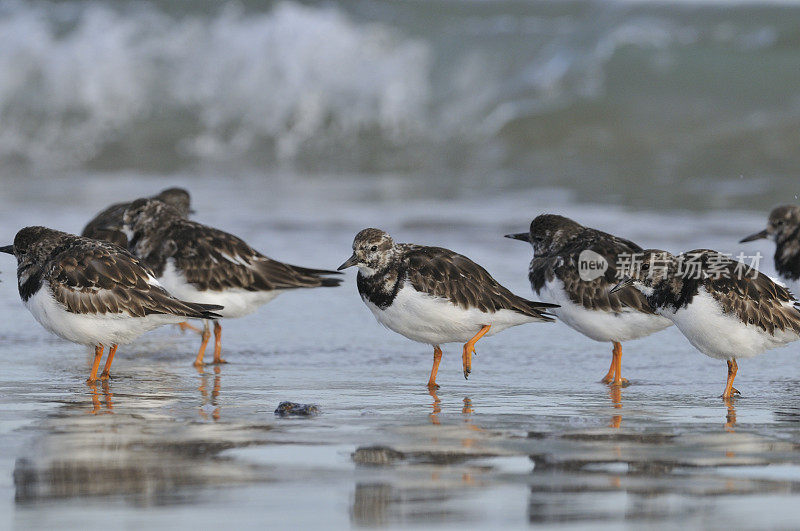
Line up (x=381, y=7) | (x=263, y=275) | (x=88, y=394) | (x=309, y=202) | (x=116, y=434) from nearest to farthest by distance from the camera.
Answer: (x=116, y=434) < (x=88, y=394) < (x=263, y=275) < (x=309, y=202) < (x=381, y=7)

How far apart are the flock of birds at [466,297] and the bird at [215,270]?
0.92ft

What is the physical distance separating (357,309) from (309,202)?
18.9 ft

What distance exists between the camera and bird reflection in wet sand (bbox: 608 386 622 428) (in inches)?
229

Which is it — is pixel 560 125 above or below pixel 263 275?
above

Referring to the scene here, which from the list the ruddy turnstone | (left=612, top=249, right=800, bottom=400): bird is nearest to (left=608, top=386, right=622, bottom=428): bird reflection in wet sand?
(left=612, top=249, right=800, bottom=400): bird

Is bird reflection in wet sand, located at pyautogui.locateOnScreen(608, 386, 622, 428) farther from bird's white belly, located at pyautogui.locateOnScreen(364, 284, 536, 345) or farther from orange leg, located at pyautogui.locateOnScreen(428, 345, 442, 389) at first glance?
orange leg, located at pyautogui.locateOnScreen(428, 345, 442, 389)

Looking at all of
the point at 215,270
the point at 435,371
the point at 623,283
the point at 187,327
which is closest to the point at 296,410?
the point at 435,371

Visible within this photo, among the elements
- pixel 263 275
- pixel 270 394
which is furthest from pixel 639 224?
pixel 270 394

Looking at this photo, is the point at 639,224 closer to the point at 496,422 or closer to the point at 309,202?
the point at 309,202

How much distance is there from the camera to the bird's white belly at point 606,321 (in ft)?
23.9

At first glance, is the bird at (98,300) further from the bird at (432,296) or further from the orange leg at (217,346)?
the bird at (432,296)

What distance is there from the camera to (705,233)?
1220cm

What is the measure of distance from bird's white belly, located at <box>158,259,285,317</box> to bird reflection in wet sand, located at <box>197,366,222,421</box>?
0.72 m

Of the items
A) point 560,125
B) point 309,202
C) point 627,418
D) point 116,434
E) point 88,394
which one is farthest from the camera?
point 560,125
